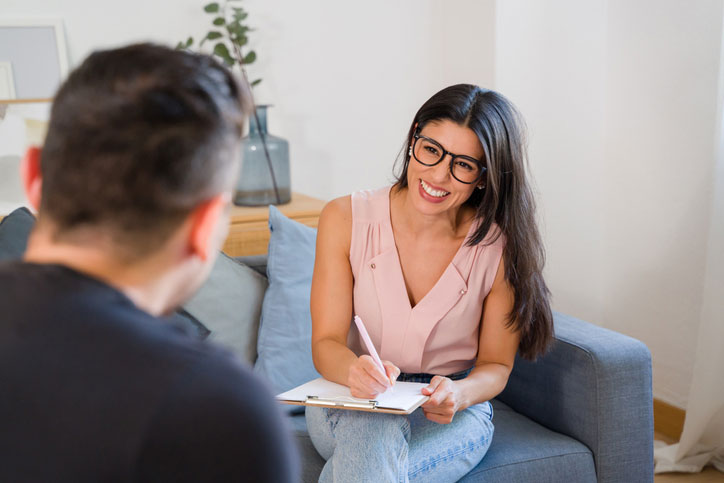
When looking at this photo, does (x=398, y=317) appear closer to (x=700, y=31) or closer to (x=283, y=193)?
(x=283, y=193)

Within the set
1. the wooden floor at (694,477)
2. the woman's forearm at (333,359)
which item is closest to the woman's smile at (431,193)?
the woman's forearm at (333,359)

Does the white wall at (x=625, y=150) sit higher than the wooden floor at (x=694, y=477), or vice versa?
the white wall at (x=625, y=150)

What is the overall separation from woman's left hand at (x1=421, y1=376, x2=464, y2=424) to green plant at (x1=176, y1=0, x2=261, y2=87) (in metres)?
1.35

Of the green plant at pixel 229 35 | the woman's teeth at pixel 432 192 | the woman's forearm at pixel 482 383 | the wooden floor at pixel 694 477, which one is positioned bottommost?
the wooden floor at pixel 694 477

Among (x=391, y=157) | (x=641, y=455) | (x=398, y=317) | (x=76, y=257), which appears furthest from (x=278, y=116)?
(x=76, y=257)

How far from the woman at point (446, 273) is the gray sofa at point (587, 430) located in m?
0.07

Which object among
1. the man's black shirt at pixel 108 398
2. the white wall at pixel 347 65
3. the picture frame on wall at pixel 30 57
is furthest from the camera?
the white wall at pixel 347 65

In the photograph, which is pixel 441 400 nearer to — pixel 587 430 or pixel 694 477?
pixel 587 430

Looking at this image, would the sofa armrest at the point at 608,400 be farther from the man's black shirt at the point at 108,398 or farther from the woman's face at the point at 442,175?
the man's black shirt at the point at 108,398

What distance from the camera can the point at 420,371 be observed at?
1.67 m

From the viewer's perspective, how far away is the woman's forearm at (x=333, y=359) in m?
1.54

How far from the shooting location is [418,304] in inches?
65.4

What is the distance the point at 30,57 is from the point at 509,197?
1644 mm

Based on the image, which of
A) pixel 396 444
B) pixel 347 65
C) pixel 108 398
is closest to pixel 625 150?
pixel 347 65
